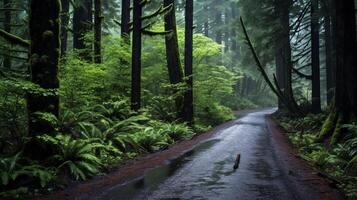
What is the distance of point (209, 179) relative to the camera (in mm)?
9133

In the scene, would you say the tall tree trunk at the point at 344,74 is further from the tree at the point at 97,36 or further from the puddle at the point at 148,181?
the tree at the point at 97,36

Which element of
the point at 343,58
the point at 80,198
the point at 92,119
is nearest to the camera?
the point at 80,198

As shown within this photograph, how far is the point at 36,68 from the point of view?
971cm

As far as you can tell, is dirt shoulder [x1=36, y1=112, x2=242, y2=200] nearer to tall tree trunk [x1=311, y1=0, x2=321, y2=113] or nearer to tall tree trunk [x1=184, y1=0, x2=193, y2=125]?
tall tree trunk [x1=184, y1=0, x2=193, y2=125]

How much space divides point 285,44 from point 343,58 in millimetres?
14519

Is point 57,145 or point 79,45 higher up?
point 79,45

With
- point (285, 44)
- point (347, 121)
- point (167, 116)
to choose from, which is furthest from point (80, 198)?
point (285, 44)

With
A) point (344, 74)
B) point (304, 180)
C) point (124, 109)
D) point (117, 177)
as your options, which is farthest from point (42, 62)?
point (344, 74)

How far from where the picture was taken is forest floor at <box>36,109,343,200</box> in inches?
308

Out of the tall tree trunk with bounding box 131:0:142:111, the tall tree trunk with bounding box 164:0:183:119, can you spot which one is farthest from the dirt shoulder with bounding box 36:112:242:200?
the tall tree trunk with bounding box 164:0:183:119

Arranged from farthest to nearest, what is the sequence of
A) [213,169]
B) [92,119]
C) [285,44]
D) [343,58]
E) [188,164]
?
[285,44]
[343,58]
[92,119]
[188,164]
[213,169]

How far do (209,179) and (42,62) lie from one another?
194 inches

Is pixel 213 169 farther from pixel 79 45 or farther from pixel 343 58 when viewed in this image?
pixel 79 45

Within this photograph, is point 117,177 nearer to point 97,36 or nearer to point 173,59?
point 97,36
